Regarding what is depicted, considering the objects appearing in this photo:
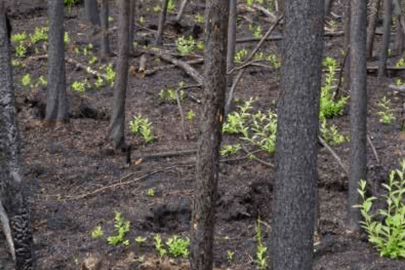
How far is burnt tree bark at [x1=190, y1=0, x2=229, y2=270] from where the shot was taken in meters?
6.56

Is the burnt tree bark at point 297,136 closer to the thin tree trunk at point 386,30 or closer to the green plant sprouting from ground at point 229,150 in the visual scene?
the green plant sprouting from ground at point 229,150

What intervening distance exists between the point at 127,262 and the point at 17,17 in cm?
1534

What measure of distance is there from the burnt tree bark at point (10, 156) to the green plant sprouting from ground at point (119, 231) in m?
1.38

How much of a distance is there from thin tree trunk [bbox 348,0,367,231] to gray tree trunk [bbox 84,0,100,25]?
13.4 metres

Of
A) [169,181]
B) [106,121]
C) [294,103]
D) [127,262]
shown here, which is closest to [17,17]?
[106,121]

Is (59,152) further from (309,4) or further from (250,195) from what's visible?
(309,4)

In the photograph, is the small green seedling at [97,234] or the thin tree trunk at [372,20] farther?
the thin tree trunk at [372,20]

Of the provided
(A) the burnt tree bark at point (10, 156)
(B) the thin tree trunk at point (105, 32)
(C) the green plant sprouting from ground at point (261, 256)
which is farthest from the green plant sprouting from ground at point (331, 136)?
(B) the thin tree trunk at point (105, 32)

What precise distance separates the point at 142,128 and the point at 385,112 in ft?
16.3

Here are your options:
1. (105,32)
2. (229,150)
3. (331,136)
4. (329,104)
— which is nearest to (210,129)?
(229,150)

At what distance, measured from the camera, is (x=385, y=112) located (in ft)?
41.5

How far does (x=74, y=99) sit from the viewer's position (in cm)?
1459

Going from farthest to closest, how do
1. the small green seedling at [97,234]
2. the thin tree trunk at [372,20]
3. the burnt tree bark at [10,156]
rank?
1. the thin tree trunk at [372,20]
2. the small green seedling at [97,234]
3. the burnt tree bark at [10,156]

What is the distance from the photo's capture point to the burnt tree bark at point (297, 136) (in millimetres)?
5703
